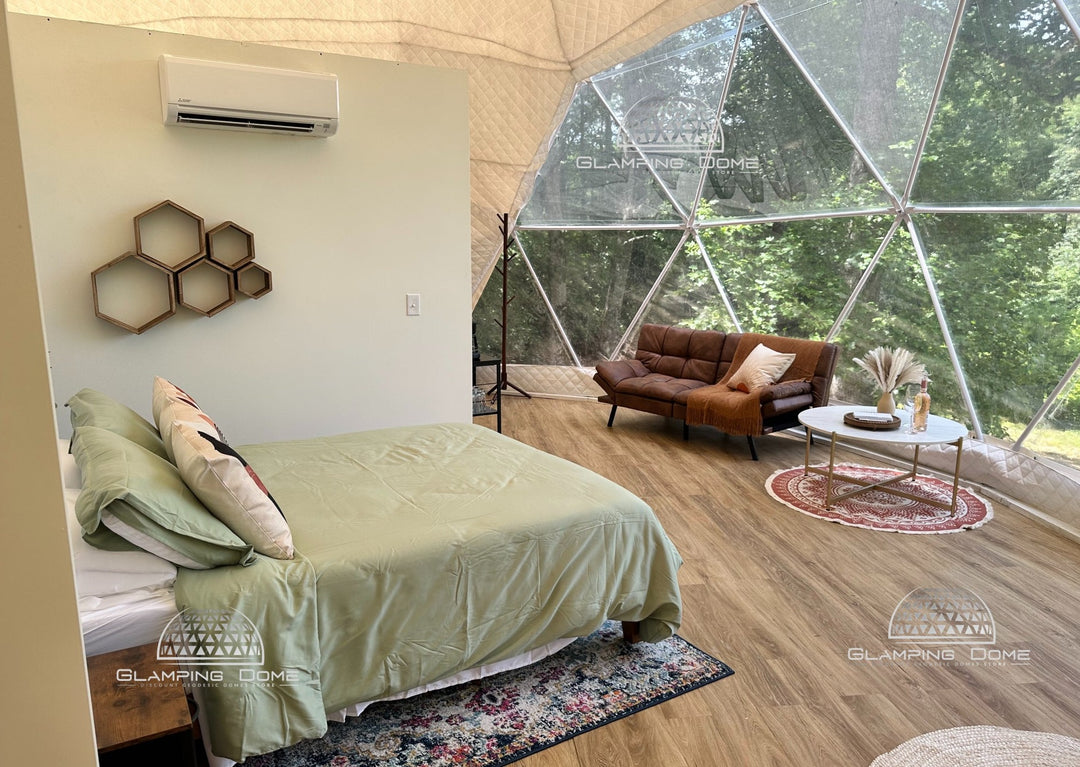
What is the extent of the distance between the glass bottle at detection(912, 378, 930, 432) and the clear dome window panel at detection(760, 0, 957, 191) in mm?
1629

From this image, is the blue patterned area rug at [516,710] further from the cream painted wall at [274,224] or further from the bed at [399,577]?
the cream painted wall at [274,224]

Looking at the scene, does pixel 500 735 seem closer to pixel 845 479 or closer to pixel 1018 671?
pixel 1018 671

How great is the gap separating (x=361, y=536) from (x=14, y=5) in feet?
12.4

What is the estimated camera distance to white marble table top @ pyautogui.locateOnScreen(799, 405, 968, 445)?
3.86 metres

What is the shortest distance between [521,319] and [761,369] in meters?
2.82

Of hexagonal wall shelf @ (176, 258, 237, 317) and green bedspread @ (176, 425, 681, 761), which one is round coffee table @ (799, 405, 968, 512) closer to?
green bedspread @ (176, 425, 681, 761)

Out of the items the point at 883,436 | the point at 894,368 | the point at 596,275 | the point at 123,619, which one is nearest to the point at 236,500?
the point at 123,619

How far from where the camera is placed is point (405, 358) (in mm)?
4027

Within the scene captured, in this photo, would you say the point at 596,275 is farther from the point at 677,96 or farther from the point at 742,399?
the point at 742,399

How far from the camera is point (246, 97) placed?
128 inches

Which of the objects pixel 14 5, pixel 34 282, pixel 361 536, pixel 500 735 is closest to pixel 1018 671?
pixel 500 735

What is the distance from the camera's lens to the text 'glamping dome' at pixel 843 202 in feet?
13.3

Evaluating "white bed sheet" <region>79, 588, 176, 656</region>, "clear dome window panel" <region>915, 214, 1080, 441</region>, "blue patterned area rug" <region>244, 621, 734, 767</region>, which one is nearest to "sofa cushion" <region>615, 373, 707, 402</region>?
"clear dome window panel" <region>915, 214, 1080, 441</region>

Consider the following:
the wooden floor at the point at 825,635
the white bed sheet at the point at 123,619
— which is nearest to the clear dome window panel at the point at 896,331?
the wooden floor at the point at 825,635
